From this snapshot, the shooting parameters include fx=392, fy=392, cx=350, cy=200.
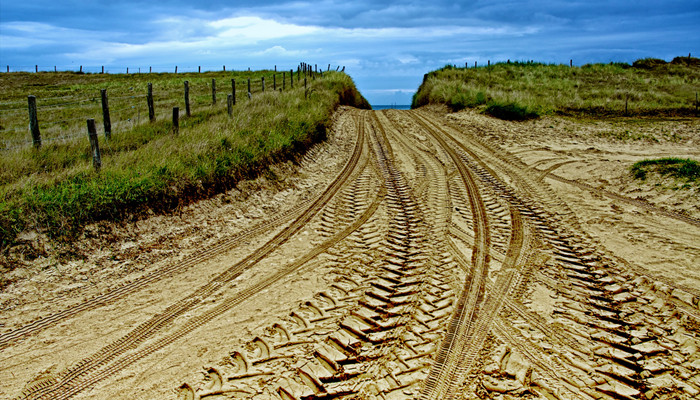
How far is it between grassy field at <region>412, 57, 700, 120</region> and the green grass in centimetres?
870

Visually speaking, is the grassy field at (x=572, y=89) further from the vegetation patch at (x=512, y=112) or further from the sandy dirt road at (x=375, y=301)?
the sandy dirt road at (x=375, y=301)

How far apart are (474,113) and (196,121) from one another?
12662 mm

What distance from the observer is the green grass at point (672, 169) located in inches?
327

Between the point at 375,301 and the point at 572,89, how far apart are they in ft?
85.2

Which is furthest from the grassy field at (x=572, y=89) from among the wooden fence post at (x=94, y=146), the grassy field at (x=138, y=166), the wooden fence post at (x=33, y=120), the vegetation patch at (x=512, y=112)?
the wooden fence post at (x=33, y=120)

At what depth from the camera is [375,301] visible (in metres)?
4.45

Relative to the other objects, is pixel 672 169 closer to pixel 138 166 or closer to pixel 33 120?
pixel 138 166

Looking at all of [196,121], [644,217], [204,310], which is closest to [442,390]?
[204,310]

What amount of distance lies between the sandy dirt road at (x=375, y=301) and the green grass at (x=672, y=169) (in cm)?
66

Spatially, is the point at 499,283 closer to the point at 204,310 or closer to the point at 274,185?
the point at 204,310

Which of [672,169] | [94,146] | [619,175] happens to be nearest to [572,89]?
[619,175]

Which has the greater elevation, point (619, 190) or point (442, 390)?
point (619, 190)

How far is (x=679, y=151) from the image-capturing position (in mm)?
11883

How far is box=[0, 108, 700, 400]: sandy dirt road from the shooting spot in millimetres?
3324
